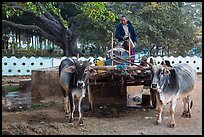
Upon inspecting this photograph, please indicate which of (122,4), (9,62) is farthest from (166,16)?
(9,62)

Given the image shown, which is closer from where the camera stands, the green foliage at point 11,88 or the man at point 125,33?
the man at point 125,33

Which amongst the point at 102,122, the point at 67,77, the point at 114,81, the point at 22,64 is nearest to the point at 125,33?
the point at 114,81

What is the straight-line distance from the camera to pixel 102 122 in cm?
634

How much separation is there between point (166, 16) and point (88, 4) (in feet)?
33.5

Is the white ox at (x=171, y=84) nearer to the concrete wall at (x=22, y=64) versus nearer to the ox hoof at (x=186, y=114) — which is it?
the ox hoof at (x=186, y=114)

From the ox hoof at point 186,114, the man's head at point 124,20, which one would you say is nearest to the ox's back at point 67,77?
the man's head at point 124,20

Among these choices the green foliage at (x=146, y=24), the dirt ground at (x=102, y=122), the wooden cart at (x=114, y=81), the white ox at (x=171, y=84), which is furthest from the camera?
the green foliage at (x=146, y=24)

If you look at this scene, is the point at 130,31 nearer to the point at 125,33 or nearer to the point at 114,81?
the point at 125,33

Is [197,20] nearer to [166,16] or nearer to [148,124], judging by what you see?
[166,16]

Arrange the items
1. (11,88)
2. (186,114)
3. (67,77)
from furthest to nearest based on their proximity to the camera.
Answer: (11,88) < (186,114) < (67,77)

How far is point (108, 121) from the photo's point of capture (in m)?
6.44

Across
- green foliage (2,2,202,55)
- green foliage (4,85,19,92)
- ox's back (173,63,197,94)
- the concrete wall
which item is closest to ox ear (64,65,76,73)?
ox's back (173,63,197,94)

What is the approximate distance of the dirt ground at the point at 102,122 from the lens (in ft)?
18.2

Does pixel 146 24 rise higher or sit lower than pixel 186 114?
higher
